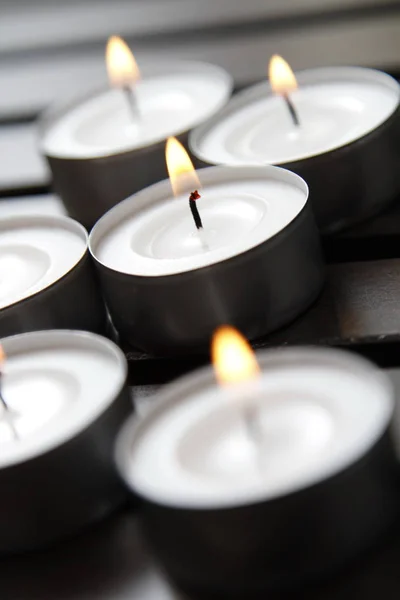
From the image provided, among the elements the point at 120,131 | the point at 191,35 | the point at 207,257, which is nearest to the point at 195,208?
the point at 207,257

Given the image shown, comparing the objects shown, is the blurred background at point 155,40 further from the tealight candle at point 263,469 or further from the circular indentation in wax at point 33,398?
the tealight candle at point 263,469

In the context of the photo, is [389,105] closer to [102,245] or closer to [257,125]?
[257,125]

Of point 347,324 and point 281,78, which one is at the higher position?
point 281,78

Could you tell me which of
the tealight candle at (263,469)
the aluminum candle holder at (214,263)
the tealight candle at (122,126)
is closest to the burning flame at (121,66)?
the tealight candle at (122,126)

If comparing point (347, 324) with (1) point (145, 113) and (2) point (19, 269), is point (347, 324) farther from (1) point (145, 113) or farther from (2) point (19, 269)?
(1) point (145, 113)

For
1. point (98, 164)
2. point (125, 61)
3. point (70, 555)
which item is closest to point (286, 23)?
point (125, 61)

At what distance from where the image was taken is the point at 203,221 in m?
0.77

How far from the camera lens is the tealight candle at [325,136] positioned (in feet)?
→ 2.53

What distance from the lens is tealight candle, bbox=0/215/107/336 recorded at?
74cm

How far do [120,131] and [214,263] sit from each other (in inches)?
13.7

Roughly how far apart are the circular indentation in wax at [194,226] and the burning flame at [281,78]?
12 cm

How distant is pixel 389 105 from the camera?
33.2 inches

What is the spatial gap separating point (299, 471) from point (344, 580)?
72 millimetres

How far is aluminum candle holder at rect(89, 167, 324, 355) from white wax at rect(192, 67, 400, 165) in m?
0.05
